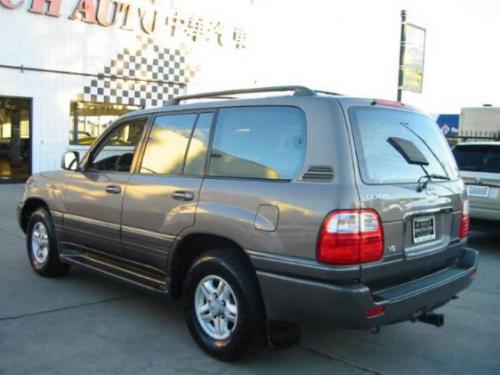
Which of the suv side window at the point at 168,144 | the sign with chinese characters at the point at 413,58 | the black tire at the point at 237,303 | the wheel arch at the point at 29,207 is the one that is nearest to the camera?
the black tire at the point at 237,303

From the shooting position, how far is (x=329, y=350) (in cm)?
406

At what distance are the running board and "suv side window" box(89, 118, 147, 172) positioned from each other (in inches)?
31.7

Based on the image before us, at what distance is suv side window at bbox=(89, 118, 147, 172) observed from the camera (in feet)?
16.0

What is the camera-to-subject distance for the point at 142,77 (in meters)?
16.4

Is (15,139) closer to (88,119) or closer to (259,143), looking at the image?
(88,119)

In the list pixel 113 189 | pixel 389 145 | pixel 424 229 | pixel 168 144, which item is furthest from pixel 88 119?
pixel 424 229

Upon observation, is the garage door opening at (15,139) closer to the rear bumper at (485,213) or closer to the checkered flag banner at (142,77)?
the checkered flag banner at (142,77)

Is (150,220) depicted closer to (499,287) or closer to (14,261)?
(14,261)

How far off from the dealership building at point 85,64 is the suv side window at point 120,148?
9970 millimetres

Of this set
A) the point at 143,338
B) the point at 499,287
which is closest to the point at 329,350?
the point at 143,338

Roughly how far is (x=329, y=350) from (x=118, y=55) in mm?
13307

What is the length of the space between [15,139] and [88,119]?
201 centimetres

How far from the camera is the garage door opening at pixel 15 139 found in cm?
1424

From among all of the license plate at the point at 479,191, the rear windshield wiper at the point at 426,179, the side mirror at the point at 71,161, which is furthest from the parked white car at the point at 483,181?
the side mirror at the point at 71,161
